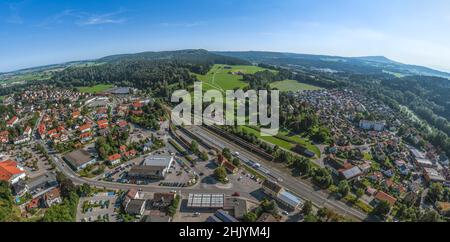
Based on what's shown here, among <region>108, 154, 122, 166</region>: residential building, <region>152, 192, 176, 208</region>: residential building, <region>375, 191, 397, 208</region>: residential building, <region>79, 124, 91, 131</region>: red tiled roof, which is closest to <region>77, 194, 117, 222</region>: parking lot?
<region>152, 192, 176, 208</region>: residential building

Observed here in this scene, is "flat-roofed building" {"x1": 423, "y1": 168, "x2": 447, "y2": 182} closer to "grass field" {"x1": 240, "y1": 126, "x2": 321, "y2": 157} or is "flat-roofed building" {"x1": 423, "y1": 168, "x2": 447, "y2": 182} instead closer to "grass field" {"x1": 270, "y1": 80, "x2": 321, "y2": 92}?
"grass field" {"x1": 240, "y1": 126, "x2": 321, "y2": 157}

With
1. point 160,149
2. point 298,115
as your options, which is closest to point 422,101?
point 298,115

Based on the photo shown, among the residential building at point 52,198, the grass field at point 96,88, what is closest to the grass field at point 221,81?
the grass field at point 96,88

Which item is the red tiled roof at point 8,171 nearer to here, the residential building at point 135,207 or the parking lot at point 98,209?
the parking lot at point 98,209

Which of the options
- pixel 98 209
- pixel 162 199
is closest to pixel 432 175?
pixel 162 199
